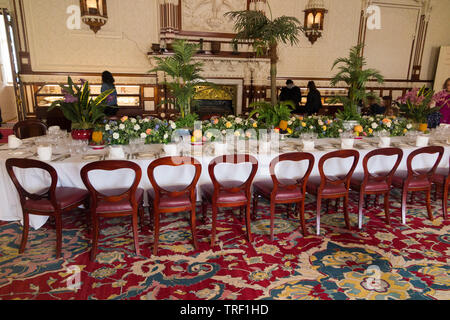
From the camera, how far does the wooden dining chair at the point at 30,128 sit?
171 inches

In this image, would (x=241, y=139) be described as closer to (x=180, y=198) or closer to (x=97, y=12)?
(x=180, y=198)

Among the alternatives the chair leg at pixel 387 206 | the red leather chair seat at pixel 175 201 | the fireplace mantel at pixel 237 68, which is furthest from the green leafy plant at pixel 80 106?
the fireplace mantel at pixel 237 68

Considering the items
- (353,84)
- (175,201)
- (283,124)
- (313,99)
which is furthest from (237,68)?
(175,201)

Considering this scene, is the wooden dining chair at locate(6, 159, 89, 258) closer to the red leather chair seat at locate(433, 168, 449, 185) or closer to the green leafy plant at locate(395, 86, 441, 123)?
the red leather chair seat at locate(433, 168, 449, 185)

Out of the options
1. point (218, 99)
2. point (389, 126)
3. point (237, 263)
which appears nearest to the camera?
point (237, 263)

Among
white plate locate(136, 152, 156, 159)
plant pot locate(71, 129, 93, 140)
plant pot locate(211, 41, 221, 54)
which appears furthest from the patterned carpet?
plant pot locate(211, 41, 221, 54)

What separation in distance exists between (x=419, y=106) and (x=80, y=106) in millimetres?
4769

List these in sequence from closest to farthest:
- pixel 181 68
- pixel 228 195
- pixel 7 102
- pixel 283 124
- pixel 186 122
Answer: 1. pixel 228 195
2. pixel 181 68
3. pixel 186 122
4. pixel 283 124
5. pixel 7 102

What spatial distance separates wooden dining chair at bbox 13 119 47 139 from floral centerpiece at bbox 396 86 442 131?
5427mm

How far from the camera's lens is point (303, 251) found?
302 cm

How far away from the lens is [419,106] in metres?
4.66

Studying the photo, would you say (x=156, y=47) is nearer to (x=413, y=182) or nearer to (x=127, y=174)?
(x=127, y=174)
